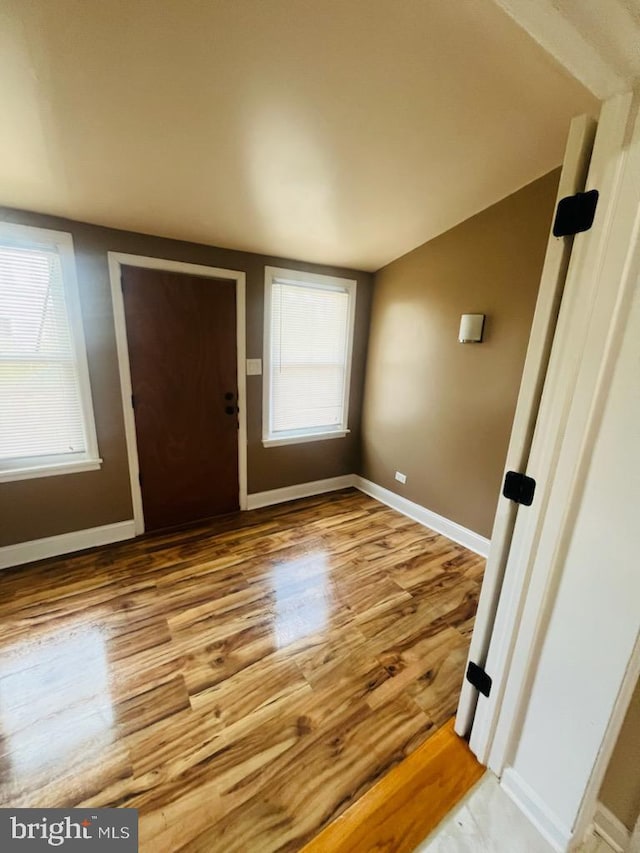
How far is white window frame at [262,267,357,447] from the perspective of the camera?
2818mm

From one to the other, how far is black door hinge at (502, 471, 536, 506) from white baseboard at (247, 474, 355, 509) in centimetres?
245

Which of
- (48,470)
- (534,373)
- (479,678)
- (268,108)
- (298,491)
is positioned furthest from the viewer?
(298,491)

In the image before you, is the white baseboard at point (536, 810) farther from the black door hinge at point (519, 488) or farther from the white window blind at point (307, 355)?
the white window blind at point (307, 355)

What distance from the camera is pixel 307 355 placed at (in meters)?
3.13

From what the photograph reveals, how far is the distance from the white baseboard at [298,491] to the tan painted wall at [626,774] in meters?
2.61

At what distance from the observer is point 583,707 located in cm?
92

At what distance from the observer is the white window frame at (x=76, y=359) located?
1952mm

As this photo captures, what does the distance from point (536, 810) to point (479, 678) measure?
0.37m

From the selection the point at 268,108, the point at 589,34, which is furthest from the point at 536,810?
the point at 268,108

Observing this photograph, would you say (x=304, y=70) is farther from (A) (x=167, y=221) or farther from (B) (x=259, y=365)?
(B) (x=259, y=365)

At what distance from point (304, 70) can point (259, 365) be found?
1875 mm

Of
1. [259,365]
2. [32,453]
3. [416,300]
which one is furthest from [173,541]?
[416,300]

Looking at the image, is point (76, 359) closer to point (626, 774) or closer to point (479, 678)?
point (479, 678)

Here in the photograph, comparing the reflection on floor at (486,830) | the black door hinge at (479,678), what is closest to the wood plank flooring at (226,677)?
the reflection on floor at (486,830)
